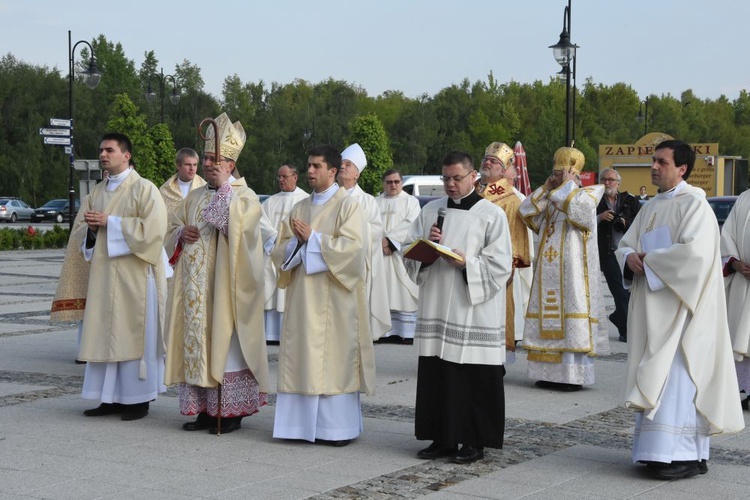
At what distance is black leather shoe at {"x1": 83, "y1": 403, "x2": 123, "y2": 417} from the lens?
8.23 metres

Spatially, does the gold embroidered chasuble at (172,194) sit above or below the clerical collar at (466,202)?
above

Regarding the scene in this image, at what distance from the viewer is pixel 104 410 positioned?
27.1 ft

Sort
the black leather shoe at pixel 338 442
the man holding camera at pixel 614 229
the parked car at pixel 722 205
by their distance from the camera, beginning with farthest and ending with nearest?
the parked car at pixel 722 205
the man holding camera at pixel 614 229
the black leather shoe at pixel 338 442

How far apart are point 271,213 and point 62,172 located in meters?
55.6

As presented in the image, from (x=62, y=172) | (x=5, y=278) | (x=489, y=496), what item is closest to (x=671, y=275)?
(x=489, y=496)

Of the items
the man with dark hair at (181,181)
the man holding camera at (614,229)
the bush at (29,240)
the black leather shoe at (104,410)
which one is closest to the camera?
the black leather shoe at (104,410)

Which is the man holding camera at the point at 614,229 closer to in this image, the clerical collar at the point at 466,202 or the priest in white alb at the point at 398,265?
the priest in white alb at the point at 398,265

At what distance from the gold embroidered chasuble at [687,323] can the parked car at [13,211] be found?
51061mm

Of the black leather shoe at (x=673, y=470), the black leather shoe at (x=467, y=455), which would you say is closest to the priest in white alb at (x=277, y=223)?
the black leather shoe at (x=467, y=455)

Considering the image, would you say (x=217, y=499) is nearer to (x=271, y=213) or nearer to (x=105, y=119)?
(x=271, y=213)

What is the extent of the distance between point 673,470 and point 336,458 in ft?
6.42

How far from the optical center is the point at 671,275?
21.1 ft

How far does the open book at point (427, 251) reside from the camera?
6.72 m

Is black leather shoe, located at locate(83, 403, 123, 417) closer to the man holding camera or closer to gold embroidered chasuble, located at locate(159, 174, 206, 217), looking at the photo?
gold embroidered chasuble, located at locate(159, 174, 206, 217)
